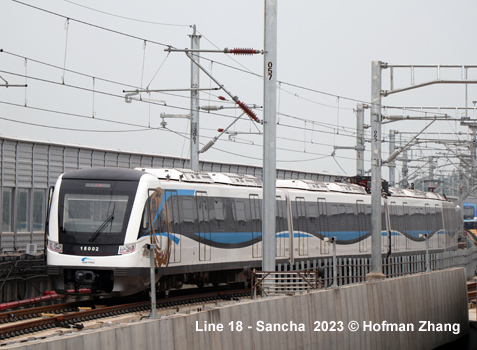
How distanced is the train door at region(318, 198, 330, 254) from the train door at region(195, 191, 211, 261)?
7.29 m

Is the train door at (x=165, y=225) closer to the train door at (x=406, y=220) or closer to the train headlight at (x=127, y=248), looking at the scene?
the train headlight at (x=127, y=248)

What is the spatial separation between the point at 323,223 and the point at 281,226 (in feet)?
Result: 10.2

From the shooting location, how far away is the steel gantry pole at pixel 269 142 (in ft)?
57.0

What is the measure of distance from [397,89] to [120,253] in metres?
10.6

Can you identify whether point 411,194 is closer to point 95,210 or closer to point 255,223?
point 255,223

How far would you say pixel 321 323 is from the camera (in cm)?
1661

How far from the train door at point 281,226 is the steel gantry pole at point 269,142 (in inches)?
360

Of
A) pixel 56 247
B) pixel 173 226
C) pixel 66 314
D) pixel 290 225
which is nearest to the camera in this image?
pixel 66 314

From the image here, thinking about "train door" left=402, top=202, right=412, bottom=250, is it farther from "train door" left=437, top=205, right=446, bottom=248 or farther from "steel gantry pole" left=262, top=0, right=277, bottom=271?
"steel gantry pole" left=262, top=0, right=277, bottom=271

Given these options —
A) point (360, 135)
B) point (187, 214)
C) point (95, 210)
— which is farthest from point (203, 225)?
point (360, 135)

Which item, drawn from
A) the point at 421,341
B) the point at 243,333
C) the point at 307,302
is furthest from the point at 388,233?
the point at 243,333

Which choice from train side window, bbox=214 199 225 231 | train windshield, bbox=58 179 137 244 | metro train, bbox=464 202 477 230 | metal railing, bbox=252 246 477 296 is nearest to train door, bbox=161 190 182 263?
train windshield, bbox=58 179 137 244

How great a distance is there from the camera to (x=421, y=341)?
22.7 meters

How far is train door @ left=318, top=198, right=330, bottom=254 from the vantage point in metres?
29.3
